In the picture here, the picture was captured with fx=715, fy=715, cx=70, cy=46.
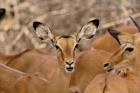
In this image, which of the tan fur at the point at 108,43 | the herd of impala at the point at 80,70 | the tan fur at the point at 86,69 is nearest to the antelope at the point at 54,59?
the herd of impala at the point at 80,70

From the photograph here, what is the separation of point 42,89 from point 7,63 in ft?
5.21

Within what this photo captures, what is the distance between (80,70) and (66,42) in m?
0.87

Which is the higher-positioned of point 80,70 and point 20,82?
point 20,82

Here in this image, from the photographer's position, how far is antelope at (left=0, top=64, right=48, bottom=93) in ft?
29.6

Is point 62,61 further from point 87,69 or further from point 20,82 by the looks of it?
point 87,69

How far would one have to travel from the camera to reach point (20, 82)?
30.0ft

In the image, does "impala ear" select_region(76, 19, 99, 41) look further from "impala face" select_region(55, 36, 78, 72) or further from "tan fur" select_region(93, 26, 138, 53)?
"tan fur" select_region(93, 26, 138, 53)

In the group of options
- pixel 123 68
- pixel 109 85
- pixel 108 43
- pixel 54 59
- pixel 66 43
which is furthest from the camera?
pixel 108 43

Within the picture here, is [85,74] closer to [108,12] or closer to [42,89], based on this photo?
[42,89]

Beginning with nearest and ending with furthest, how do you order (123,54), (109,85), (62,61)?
(109,85), (62,61), (123,54)

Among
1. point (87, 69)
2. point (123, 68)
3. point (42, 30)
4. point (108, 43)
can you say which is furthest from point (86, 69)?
point (108, 43)

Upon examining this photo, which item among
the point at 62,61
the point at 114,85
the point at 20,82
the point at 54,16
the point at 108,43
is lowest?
the point at 54,16

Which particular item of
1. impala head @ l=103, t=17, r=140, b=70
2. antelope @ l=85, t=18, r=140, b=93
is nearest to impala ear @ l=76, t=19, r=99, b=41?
antelope @ l=85, t=18, r=140, b=93

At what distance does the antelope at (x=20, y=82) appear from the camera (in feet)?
29.6
